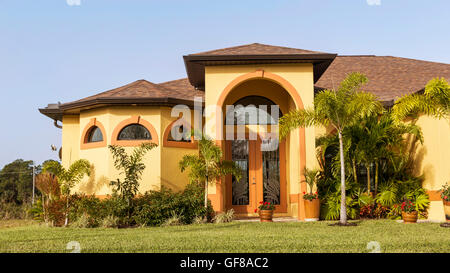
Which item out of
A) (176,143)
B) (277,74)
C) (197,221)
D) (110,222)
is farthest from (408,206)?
(110,222)

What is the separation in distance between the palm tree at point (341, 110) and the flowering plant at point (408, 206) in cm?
203

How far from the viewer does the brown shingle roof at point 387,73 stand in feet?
54.4

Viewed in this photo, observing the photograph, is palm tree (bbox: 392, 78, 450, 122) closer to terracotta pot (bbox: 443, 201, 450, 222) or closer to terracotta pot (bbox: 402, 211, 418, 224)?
terracotta pot (bbox: 443, 201, 450, 222)

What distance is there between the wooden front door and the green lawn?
3.88 metres

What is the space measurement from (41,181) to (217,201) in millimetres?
5939

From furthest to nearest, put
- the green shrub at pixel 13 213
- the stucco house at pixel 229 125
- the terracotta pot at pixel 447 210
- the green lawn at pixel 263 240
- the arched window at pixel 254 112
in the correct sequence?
the green shrub at pixel 13 213 < the arched window at pixel 254 112 < the stucco house at pixel 229 125 < the terracotta pot at pixel 447 210 < the green lawn at pixel 263 240

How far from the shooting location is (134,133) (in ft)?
47.3

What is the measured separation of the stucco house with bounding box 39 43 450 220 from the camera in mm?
13086

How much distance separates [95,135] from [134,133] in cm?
166

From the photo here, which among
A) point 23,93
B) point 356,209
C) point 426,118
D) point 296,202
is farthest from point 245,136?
point 23,93

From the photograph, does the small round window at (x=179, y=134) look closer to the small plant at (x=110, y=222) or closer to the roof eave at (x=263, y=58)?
the roof eave at (x=263, y=58)

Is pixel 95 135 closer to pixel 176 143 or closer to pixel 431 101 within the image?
pixel 176 143

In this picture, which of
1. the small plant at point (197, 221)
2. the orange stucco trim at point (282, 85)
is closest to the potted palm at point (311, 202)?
the orange stucco trim at point (282, 85)
